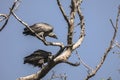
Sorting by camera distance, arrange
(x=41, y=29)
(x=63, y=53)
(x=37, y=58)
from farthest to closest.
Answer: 1. (x=41, y=29)
2. (x=37, y=58)
3. (x=63, y=53)

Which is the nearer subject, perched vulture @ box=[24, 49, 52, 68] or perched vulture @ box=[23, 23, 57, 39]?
perched vulture @ box=[24, 49, 52, 68]

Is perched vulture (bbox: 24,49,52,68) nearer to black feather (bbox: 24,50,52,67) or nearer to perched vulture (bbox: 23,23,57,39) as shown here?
black feather (bbox: 24,50,52,67)

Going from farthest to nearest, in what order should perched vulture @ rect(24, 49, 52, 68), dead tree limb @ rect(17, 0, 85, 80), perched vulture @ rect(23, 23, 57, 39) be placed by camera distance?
perched vulture @ rect(23, 23, 57, 39)
perched vulture @ rect(24, 49, 52, 68)
dead tree limb @ rect(17, 0, 85, 80)

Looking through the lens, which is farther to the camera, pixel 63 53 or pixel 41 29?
pixel 41 29

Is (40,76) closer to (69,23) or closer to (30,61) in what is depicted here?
(69,23)

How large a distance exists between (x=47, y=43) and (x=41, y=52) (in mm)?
2247

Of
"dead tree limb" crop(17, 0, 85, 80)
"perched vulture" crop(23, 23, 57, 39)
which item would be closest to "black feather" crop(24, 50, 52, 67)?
"perched vulture" crop(23, 23, 57, 39)

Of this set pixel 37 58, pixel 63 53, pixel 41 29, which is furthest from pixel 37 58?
pixel 63 53

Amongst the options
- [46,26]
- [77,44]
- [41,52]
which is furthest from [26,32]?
[77,44]

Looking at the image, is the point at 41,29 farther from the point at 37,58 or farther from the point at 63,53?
the point at 63,53

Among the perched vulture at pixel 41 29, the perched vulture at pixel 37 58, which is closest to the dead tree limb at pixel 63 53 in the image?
the perched vulture at pixel 37 58

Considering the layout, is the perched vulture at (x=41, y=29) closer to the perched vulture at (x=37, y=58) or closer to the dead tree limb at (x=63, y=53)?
the perched vulture at (x=37, y=58)

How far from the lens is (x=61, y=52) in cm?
469

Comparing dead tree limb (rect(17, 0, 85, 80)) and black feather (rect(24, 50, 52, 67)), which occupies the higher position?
dead tree limb (rect(17, 0, 85, 80))
